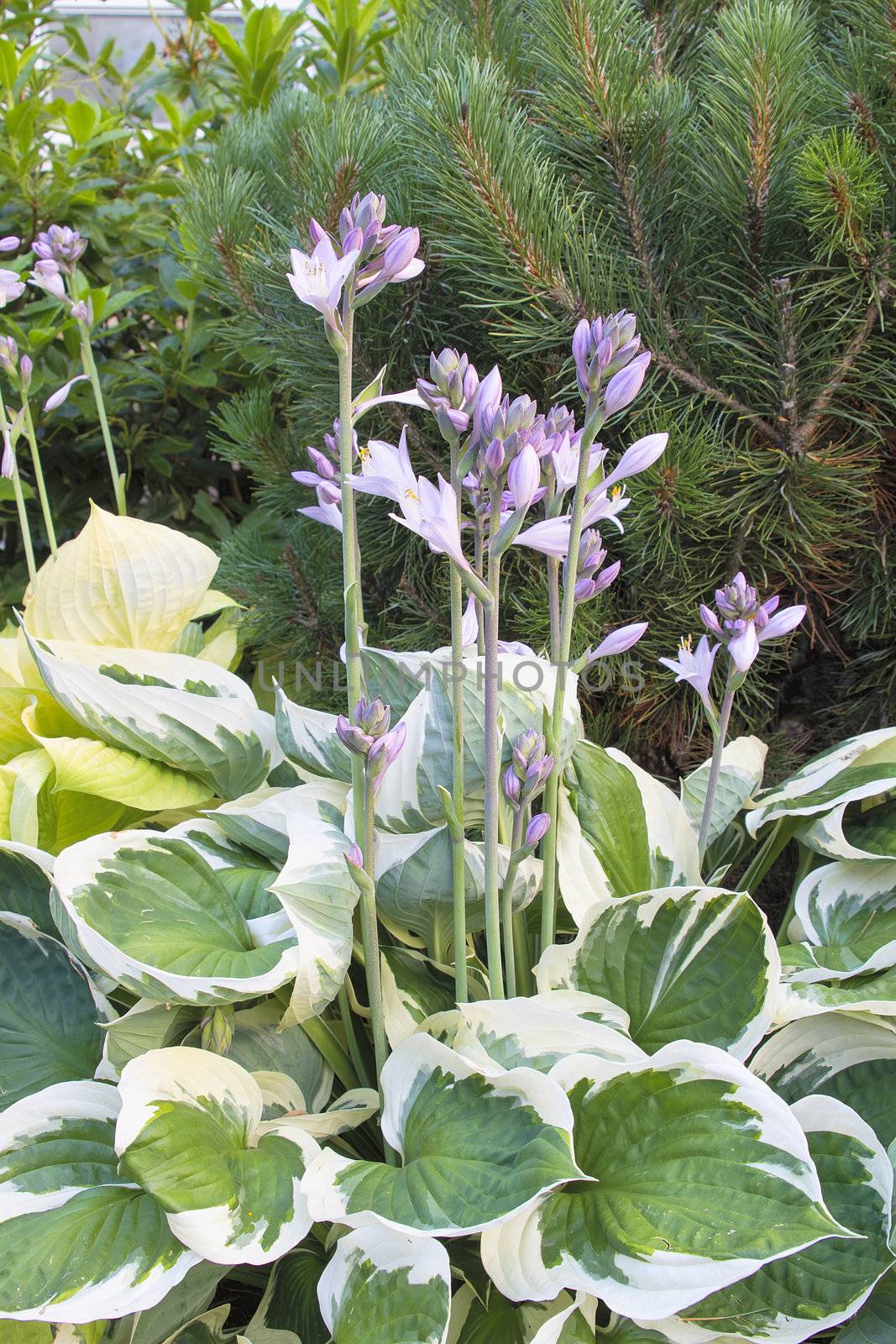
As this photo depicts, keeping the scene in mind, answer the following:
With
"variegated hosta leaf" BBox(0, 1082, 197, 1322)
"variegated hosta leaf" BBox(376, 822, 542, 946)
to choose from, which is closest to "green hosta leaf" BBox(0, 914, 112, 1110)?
"variegated hosta leaf" BBox(0, 1082, 197, 1322)

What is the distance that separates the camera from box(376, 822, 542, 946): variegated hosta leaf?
0.92 m

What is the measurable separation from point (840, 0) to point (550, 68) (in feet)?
1.18

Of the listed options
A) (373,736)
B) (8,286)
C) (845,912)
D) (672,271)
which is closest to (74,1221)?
(373,736)

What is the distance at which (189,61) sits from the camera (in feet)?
8.21

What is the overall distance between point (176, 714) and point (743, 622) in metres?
0.60

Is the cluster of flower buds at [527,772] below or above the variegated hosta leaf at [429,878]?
above

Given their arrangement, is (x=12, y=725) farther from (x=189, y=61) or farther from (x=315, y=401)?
(x=189, y=61)

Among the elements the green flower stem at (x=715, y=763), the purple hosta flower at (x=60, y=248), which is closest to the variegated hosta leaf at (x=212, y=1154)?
the green flower stem at (x=715, y=763)

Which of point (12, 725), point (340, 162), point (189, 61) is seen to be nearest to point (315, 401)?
point (340, 162)

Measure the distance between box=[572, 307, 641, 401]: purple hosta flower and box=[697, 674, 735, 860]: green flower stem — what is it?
31cm

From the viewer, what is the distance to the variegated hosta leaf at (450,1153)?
701mm

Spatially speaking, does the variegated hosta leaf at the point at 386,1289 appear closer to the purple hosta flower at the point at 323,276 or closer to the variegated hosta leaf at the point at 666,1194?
the variegated hosta leaf at the point at 666,1194

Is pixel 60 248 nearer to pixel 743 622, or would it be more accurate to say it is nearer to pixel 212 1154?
pixel 743 622

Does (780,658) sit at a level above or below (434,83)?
below
